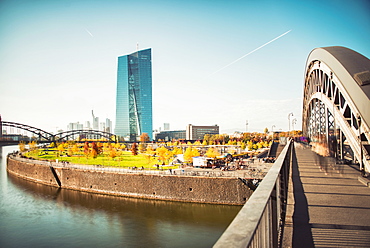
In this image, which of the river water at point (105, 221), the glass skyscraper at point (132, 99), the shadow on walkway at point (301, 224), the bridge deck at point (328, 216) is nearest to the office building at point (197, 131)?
the glass skyscraper at point (132, 99)

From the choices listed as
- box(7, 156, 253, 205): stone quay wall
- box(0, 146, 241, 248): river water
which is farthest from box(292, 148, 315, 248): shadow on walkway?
box(7, 156, 253, 205): stone quay wall

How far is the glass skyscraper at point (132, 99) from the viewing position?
123250 mm

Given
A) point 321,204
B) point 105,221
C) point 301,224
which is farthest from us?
point 105,221

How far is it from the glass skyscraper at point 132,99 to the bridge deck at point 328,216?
121 metres

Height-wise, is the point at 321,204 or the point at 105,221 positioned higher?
the point at 321,204

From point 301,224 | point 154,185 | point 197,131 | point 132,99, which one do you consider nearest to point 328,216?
point 301,224

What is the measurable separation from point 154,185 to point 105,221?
6.48m

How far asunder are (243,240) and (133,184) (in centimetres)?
2588

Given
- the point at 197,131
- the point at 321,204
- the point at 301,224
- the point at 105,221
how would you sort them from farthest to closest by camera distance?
the point at 197,131 → the point at 105,221 → the point at 321,204 → the point at 301,224

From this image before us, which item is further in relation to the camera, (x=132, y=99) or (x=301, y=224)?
(x=132, y=99)

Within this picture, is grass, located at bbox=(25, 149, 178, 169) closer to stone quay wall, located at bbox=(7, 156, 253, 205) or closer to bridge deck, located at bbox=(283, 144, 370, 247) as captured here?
stone quay wall, located at bbox=(7, 156, 253, 205)

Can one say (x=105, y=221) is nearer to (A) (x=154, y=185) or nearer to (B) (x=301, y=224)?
(A) (x=154, y=185)

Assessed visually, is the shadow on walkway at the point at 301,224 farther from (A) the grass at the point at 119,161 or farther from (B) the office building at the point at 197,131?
(B) the office building at the point at 197,131

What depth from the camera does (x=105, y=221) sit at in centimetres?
1916
